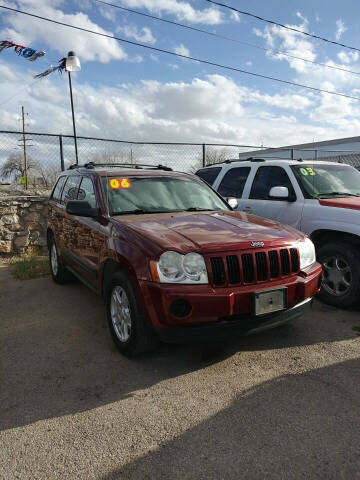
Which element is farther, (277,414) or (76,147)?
(76,147)

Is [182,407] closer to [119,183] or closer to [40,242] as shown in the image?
[119,183]

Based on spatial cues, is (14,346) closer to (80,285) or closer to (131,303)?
(131,303)

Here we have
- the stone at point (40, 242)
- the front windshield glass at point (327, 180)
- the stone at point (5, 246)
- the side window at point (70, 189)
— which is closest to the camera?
the side window at point (70, 189)

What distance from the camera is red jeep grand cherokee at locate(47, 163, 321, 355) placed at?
2.79 metres

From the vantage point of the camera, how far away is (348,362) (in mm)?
3213

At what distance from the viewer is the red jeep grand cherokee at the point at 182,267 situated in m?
2.79

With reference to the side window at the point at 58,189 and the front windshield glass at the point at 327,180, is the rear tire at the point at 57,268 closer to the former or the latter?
the side window at the point at 58,189

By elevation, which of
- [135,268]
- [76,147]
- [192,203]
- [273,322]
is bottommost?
[273,322]

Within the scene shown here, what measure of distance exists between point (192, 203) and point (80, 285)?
2638mm

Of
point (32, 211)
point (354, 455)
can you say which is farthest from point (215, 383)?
point (32, 211)

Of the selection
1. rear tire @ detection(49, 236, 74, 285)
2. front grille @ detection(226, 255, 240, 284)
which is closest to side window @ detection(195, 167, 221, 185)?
rear tire @ detection(49, 236, 74, 285)

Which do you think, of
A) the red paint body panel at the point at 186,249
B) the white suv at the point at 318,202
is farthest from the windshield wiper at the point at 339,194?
the red paint body panel at the point at 186,249

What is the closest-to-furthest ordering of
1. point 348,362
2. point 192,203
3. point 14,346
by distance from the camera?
point 348,362 < point 14,346 < point 192,203

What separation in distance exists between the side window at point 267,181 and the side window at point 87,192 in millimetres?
2812
